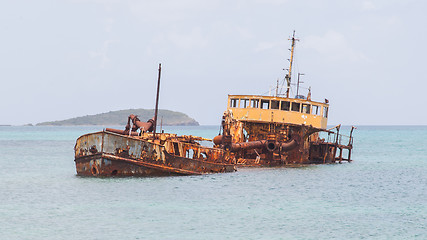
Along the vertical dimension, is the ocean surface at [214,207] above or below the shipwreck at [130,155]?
below

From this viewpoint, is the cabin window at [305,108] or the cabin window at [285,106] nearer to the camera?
the cabin window at [285,106]

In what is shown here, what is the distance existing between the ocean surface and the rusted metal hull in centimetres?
51

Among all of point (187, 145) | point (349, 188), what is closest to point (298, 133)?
point (349, 188)

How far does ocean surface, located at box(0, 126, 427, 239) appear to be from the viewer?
20031mm

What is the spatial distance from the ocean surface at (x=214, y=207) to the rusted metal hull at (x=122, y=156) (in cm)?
51

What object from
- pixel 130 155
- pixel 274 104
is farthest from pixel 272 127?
pixel 130 155

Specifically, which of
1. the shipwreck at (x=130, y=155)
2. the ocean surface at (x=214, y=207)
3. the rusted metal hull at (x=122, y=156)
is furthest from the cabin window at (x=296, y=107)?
the rusted metal hull at (x=122, y=156)

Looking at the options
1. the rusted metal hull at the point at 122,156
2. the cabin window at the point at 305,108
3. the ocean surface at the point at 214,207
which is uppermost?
the cabin window at the point at 305,108

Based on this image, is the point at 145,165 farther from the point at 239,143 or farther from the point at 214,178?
the point at 239,143

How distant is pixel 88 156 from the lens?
29.7m

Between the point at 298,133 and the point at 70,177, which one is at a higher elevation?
the point at 298,133

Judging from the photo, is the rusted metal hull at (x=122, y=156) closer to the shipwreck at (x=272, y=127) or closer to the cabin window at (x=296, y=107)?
the shipwreck at (x=272, y=127)

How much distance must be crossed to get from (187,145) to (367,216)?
1174cm

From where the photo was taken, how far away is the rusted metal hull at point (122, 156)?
1131 inches
